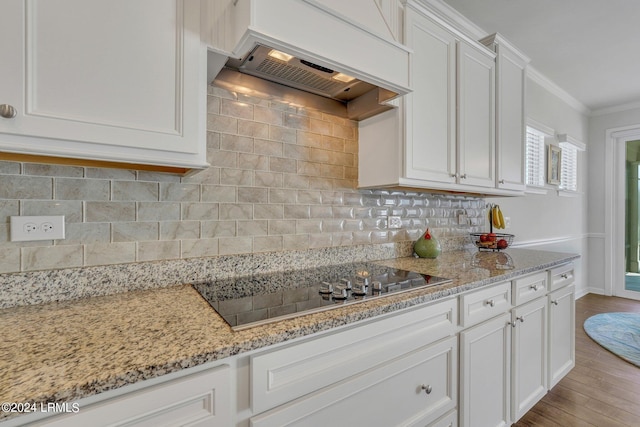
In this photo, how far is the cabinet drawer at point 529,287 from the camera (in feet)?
5.54

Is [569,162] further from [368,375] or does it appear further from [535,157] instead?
[368,375]

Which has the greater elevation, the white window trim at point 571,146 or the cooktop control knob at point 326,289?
the white window trim at point 571,146

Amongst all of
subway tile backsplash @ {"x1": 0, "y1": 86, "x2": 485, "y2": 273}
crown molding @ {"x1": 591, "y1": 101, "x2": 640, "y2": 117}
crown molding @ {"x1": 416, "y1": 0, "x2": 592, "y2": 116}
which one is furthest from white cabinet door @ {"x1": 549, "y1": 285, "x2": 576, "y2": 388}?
crown molding @ {"x1": 591, "y1": 101, "x2": 640, "y2": 117}

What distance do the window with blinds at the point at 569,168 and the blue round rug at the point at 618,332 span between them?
5.21ft

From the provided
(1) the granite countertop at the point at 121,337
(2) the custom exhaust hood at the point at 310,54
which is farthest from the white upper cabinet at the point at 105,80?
(1) the granite countertop at the point at 121,337

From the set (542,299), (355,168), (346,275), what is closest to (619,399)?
(542,299)

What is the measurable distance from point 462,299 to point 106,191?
4.97ft

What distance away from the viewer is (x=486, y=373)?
1.49 m

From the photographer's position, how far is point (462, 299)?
136 cm

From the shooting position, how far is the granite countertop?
0.57 metres

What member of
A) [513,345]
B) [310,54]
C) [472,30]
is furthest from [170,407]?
[472,30]

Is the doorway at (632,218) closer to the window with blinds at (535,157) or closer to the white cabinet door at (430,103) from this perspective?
the window with blinds at (535,157)

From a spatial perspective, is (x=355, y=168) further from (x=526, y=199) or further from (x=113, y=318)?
(x=526, y=199)

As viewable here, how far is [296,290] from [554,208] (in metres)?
3.95
